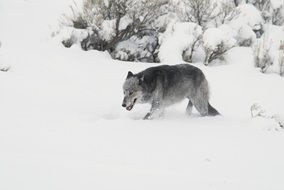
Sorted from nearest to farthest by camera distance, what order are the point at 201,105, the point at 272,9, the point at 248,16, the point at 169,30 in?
the point at 201,105
the point at 169,30
the point at 248,16
the point at 272,9

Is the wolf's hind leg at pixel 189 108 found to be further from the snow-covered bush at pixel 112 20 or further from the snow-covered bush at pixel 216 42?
the snow-covered bush at pixel 112 20

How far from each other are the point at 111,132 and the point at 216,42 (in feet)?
21.5

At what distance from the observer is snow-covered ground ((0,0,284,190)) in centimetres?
464

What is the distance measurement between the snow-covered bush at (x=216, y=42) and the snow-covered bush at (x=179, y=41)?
0.31m

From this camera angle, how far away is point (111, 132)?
20.4 feet

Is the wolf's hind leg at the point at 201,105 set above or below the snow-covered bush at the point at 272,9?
below

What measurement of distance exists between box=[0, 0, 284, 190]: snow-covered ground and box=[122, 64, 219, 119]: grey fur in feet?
0.90

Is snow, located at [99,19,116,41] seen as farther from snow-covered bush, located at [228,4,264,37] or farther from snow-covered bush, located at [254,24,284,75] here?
snow-covered bush, located at [254,24,284,75]

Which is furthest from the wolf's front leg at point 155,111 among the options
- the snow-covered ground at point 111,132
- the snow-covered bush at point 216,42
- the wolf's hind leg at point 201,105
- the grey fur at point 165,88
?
the snow-covered bush at point 216,42

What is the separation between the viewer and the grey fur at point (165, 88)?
7633 mm

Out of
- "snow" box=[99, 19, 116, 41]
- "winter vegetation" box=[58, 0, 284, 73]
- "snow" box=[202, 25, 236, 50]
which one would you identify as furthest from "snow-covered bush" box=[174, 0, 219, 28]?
"snow" box=[99, 19, 116, 41]

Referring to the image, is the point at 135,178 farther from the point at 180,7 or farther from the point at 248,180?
the point at 180,7

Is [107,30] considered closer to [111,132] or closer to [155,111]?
[155,111]

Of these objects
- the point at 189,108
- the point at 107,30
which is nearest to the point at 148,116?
the point at 189,108
